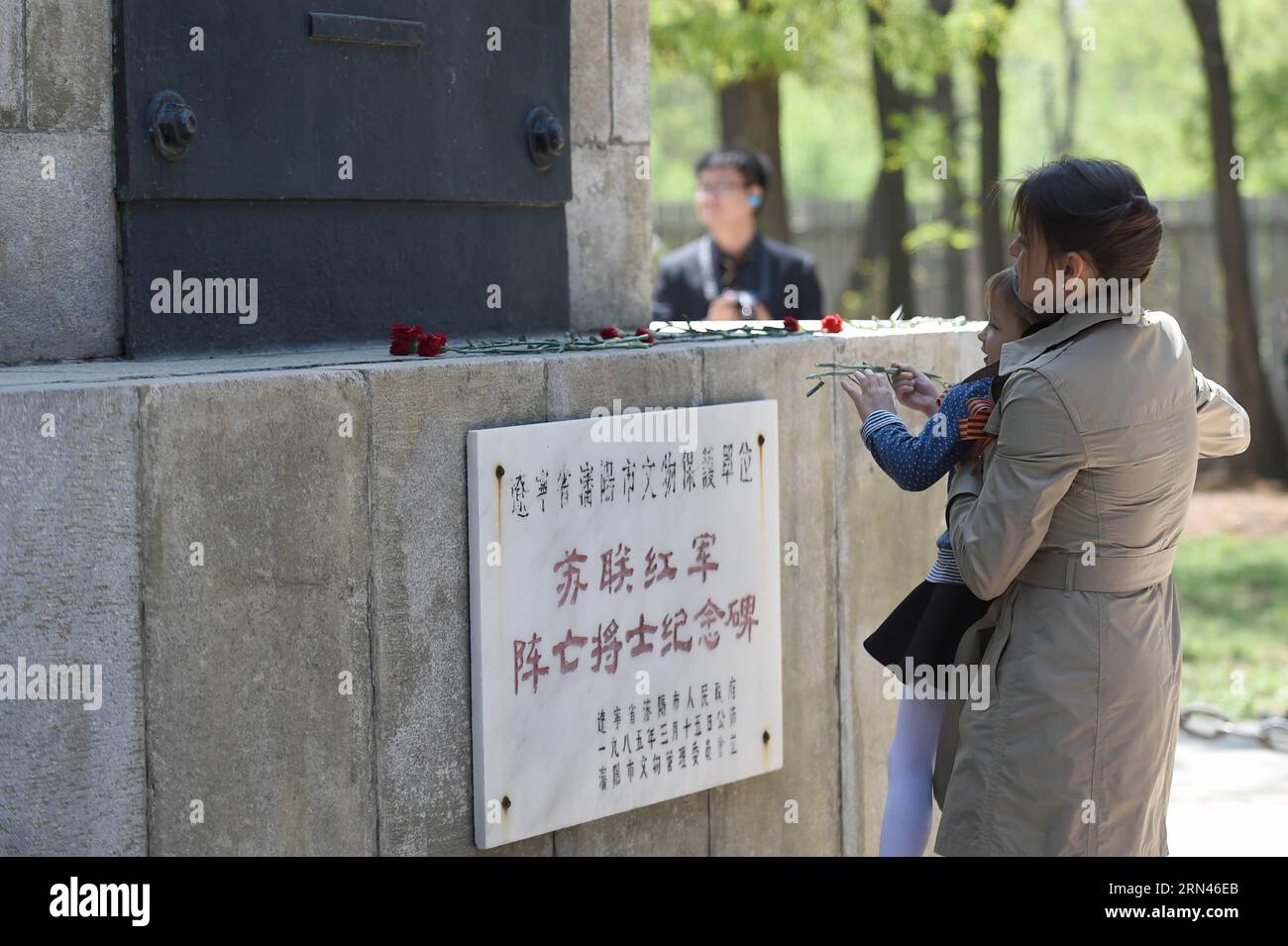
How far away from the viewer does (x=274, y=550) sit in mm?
3695

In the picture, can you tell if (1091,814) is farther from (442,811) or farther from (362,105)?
(362,105)

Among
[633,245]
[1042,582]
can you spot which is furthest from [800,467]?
[1042,582]

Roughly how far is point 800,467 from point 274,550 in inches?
71.5

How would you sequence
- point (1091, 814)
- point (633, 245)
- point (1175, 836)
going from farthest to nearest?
point (1175, 836) < point (633, 245) < point (1091, 814)

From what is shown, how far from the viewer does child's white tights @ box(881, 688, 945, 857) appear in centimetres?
414

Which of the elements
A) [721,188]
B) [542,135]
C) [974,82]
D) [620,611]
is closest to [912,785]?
[620,611]

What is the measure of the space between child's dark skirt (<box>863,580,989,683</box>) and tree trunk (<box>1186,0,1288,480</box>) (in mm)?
10640

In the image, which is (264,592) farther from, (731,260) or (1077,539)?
(731,260)

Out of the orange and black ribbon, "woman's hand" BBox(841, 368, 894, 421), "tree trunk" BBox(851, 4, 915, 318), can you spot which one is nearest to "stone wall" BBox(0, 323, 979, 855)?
"woman's hand" BBox(841, 368, 894, 421)

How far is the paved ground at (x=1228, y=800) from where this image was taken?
5871mm

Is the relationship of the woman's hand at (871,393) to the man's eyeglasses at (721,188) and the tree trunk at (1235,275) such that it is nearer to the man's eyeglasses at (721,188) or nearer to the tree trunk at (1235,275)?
the man's eyeglasses at (721,188)

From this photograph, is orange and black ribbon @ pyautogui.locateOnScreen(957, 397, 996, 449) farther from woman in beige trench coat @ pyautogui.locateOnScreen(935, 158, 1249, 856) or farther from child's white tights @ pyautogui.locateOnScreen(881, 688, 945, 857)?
child's white tights @ pyautogui.locateOnScreen(881, 688, 945, 857)

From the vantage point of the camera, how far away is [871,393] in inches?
157

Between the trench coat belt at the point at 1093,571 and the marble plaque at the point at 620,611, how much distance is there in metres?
1.17
